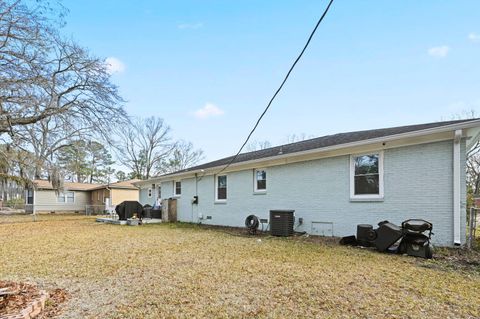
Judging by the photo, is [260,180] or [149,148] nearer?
[260,180]

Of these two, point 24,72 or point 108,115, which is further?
point 108,115

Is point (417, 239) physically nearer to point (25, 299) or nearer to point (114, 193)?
point (25, 299)

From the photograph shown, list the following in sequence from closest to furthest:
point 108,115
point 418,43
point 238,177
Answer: point 108,115
point 418,43
point 238,177

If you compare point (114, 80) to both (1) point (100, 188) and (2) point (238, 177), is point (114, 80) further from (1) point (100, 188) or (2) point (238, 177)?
(1) point (100, 188)

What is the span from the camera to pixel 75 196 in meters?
29.9

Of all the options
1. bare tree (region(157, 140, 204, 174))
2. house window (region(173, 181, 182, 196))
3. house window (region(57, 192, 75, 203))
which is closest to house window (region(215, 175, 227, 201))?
house window (region(173, 181, 182, 196))

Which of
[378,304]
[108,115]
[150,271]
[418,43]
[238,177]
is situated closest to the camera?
[378,304]

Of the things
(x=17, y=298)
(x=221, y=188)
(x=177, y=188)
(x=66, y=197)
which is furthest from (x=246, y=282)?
(x=66, y=197)

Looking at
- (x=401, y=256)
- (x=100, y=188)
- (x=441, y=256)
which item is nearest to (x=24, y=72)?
(x=401, y=256)

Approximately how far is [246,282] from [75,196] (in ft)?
100

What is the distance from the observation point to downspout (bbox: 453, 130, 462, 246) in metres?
6.73

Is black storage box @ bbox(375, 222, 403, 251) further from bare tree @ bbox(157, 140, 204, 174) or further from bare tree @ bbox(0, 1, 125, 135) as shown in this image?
bare tree @ bbox(157, 140, 204, 174)

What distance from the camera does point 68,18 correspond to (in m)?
6.00

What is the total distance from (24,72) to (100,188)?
2592 cm
